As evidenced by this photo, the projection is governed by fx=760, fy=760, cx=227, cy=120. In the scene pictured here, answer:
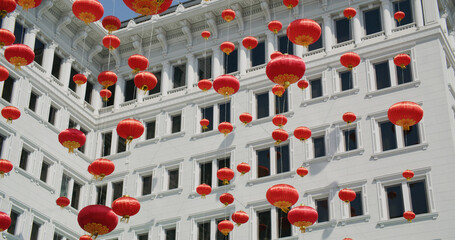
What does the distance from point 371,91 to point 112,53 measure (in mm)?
17933

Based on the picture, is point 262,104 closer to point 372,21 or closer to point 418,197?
point 372,21

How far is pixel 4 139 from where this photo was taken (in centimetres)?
Result: 4072

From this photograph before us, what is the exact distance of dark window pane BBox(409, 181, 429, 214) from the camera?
35.5 metres

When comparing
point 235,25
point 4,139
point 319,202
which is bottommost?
point 319,202

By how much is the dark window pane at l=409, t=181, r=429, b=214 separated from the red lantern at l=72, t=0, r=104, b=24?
18.0m

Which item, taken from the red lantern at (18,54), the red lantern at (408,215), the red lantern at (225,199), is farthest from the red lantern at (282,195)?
the red lantern at (18,54)

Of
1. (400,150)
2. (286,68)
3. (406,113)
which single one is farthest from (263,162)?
(286,68)

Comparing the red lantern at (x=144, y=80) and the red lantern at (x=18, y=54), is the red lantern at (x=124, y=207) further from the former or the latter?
the red lantern at (x=18, y=54)

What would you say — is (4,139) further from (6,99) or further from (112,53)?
(112,53)

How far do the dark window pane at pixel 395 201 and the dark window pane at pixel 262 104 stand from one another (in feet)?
29.3

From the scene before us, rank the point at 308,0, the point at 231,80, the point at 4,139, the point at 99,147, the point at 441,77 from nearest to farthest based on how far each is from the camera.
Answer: the point at 231,80
the point at 441,77
the point at 4,139
the point at 308,0
the point at 99,147

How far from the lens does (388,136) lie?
3834 centimetres

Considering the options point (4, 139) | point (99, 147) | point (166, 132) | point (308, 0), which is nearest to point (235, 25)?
point (308, 0)

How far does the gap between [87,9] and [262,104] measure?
18802 millimetres
